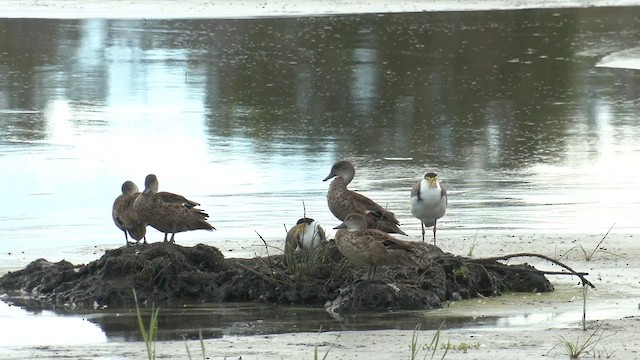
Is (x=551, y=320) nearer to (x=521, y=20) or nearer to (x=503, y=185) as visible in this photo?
(x=503, y=185)

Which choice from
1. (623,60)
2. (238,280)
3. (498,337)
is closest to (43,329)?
(238,280)

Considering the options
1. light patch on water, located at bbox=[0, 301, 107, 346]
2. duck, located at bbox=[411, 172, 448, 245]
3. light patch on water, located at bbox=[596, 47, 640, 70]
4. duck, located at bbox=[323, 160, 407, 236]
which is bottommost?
light patch on water, located at bbox=[596, 47, 640, 70]

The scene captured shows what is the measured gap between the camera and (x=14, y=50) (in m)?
29.9

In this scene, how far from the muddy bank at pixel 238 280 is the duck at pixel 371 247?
0.26 m

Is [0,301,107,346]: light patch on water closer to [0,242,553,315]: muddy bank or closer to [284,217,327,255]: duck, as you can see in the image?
[0,242,553,315]: muddy bank

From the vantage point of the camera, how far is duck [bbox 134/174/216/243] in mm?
12344

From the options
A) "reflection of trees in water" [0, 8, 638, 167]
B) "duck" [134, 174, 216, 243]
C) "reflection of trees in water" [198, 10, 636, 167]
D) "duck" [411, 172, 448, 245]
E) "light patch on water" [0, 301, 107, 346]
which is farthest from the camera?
"reflection of trees in water" [0, 8, 638, 167]

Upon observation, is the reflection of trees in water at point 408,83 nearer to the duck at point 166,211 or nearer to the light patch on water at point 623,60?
the light patch on water at point 623,60

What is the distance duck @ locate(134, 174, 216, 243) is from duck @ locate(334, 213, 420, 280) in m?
1.75

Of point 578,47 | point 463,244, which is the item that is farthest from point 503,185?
point 578,47

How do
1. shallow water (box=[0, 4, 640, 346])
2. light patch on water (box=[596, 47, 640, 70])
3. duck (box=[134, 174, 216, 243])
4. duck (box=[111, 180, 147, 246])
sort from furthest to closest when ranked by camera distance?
1. light patch on water (box=[596, 47, 640, 70])
2. shallow water (box=[0, 4, 640, 346])
3. duck (box=[111, 180, 147, 246])
4. duck (box=[134, 174, 216, 243])

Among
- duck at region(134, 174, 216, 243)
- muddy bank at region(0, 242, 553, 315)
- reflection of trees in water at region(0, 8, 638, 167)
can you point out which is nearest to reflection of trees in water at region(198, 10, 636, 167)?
reflection of trees in water at region(0, 8, 638, 167)

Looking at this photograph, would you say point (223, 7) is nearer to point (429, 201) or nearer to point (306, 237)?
point (429, 201)

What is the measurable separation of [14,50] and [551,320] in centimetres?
2130
